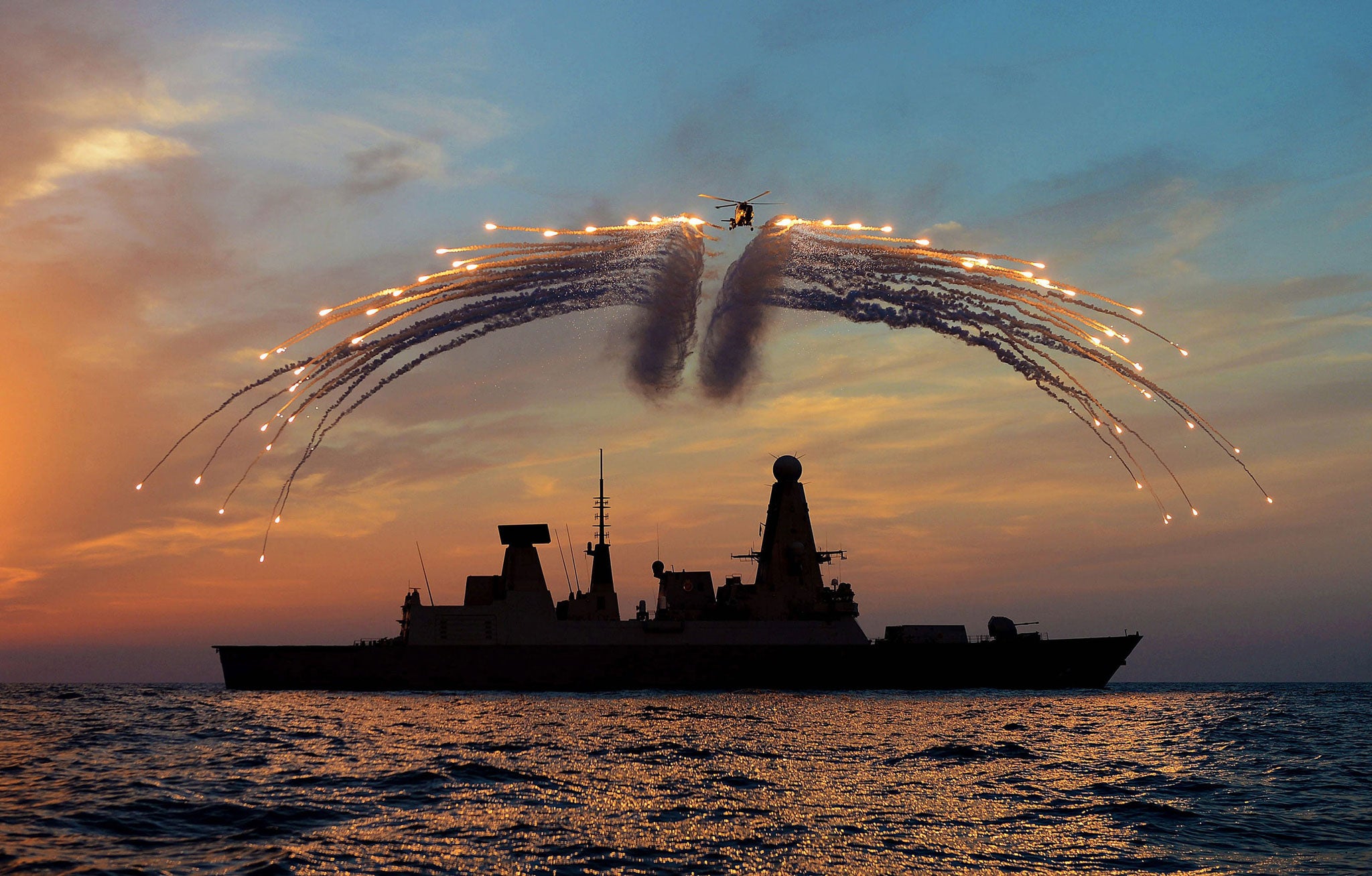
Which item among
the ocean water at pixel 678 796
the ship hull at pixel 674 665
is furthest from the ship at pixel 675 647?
the ocean water at pixel 678 796

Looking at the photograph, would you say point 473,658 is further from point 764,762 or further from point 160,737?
point 764,762

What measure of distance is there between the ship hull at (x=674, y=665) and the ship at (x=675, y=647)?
62 millimetres

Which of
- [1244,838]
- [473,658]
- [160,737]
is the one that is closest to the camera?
[1244,838]

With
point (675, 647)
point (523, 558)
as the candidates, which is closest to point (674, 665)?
point (675, 647)

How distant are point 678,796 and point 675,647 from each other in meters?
27.9

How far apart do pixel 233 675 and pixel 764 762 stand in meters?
37.0

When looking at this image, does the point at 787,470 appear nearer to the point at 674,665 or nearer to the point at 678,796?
the point at 674,665

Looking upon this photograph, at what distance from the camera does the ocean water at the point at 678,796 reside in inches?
464

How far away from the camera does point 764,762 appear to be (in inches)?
782

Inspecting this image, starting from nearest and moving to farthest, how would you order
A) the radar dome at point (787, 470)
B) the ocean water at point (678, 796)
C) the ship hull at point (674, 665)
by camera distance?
1. the ocean water at point (678, 796)
2. the ship hull at point (674, 665)
3. the radar dome at point (787, 470)

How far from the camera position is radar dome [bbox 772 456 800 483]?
49000mm

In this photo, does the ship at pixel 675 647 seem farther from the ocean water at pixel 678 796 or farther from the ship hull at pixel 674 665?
the ocean water at pixel 678 796

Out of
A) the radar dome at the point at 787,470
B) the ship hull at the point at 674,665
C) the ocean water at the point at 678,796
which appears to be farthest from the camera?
the radar dome at the point at 787,470

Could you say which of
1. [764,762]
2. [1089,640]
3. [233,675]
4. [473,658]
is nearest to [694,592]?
[473,658]
